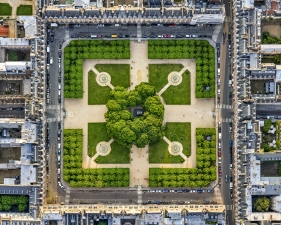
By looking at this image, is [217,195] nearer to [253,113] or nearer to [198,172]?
[198,172]

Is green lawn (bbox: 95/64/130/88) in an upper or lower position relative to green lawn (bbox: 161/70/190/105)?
upper

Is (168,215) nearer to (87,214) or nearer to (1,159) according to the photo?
(87,214)

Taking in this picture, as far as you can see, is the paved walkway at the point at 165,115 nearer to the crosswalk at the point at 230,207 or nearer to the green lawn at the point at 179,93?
the green lawn at the point at 179,93

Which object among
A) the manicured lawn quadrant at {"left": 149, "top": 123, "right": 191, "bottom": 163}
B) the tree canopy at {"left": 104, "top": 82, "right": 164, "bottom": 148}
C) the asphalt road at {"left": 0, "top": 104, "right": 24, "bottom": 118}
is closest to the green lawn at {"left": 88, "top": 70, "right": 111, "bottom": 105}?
the tree canopy at {"left": 104, "top": 82, "right": 164, "bottom": 148}

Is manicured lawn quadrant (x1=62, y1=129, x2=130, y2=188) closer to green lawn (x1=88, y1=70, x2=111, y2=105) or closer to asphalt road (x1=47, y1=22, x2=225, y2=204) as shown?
asphalt road (x1=47, y1=22, x2=225, y2=204)

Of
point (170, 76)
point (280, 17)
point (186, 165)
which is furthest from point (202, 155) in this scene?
point (280, 17)

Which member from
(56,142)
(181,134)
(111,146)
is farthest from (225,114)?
(56,142)

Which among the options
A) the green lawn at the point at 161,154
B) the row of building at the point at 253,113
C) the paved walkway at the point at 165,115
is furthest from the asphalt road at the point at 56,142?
the row of building at the point at 253,113

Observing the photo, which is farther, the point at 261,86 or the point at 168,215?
the point at 261,86
